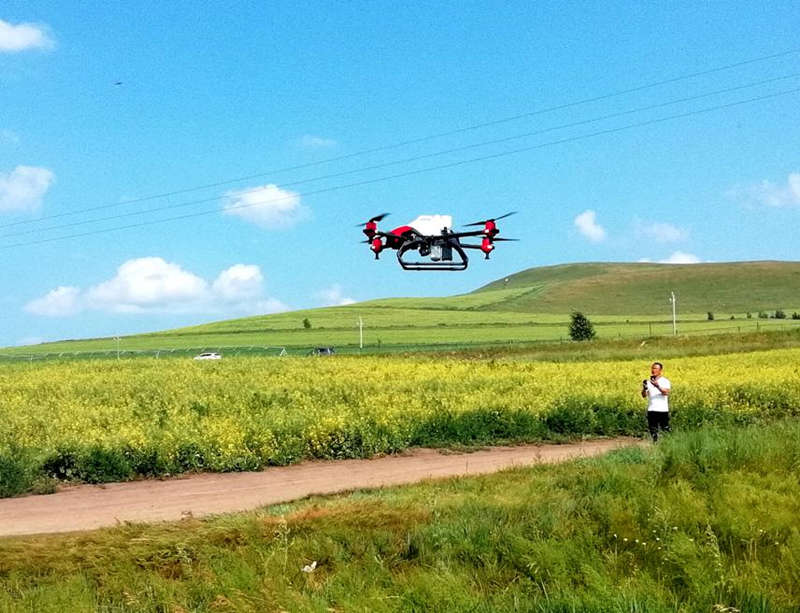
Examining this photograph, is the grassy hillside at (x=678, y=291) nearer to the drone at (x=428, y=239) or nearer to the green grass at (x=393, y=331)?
the green grass at (x=393, y=331)

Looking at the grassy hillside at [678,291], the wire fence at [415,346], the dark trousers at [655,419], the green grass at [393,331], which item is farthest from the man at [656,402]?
the grassy hillside at [678,291]

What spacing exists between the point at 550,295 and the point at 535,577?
5368 inches

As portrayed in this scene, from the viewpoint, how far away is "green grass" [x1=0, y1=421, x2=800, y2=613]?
1013 centimetres

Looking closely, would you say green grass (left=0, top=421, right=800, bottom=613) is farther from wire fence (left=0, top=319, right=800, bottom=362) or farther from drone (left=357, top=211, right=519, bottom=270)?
wire fence (left=0, top=319, right=800, bottom=362)

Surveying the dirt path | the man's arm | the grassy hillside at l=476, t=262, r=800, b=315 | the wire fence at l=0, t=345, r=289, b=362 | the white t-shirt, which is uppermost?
the grassy hillside at l=476, t=262, r=800, b=315

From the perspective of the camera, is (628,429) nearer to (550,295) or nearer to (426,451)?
(426,451)

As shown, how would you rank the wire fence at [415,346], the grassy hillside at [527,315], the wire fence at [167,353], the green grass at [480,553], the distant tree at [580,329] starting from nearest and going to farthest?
the green grass at [480,553] → the wire fence at [415,346] → the distant tree at [580,329] → the wire fence at [167,353] → the grassy hillside at [527,315]

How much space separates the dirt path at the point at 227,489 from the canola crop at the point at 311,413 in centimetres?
66

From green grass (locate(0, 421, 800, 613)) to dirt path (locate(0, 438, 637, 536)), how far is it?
3.04 m

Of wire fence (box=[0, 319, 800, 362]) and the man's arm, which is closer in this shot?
the man's arm

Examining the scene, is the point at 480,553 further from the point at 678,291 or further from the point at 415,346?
the point at 678,291

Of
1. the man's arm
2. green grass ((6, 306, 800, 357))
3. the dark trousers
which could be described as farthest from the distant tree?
the man's arm

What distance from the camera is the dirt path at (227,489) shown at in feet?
55.7

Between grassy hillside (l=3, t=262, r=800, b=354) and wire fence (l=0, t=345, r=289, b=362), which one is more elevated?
grassy hillside (l=3, t=262, r=800, b=354)
